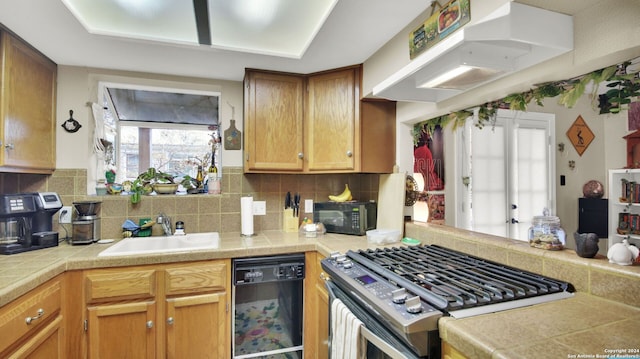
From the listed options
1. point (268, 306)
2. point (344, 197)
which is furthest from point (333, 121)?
point (268, 306)

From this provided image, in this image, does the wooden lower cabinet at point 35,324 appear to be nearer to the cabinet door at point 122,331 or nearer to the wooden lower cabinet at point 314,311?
the cabinet door at point 122,331

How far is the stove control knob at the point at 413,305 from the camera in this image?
906mm

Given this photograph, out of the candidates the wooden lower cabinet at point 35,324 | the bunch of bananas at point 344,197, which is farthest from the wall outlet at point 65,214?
the bunch of bananas at point 344,197

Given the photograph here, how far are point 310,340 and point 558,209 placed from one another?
5.14 ft

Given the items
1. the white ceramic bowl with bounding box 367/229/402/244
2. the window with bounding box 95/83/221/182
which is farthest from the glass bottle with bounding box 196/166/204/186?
the white ceramic bowl with bounding box 367/229/402/244

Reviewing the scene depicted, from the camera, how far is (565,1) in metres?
0.98

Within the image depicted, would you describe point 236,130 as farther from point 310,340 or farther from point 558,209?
point 558,209

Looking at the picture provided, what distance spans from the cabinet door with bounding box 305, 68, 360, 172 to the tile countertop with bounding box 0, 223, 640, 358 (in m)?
0.67

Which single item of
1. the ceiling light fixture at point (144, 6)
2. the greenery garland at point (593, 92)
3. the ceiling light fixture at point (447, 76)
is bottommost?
the greenery garland at point (593, 92)

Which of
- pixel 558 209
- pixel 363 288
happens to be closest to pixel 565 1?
pixel 558 209

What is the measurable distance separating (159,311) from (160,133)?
154 centimetres

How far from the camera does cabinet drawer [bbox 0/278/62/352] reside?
3.69 feet

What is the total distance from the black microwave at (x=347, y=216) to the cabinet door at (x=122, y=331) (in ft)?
4.03

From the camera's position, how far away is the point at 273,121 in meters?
2.23
